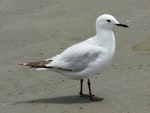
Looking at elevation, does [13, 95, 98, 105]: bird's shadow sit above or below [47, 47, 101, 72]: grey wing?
below

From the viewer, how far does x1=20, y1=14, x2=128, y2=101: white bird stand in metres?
6.55

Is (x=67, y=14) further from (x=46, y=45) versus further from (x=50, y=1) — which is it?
(x=46, y=45)

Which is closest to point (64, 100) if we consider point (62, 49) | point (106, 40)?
point (106, 40)

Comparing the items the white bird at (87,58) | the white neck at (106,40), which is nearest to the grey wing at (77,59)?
the white bird at (87,58)

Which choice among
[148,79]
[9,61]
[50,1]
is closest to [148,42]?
[148,79]

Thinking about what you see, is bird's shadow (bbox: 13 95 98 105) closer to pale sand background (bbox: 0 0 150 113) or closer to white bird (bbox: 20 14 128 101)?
pale sand background (bbox: 0 0 150 113)

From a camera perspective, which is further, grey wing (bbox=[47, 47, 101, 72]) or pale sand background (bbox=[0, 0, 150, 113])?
grey wing (bbox=[47, 47, 101, 72])

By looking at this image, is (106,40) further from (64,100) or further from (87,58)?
(64,100)

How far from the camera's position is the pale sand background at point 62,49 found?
254 inches

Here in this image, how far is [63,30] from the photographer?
9.65 m

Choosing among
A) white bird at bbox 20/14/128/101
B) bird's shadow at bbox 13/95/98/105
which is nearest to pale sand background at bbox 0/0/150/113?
bird's shadow at bbox 13/95/98/105

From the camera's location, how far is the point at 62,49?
870 cm

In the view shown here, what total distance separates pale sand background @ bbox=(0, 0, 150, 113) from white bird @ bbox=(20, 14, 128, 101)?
341mm

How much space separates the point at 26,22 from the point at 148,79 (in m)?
3.68
